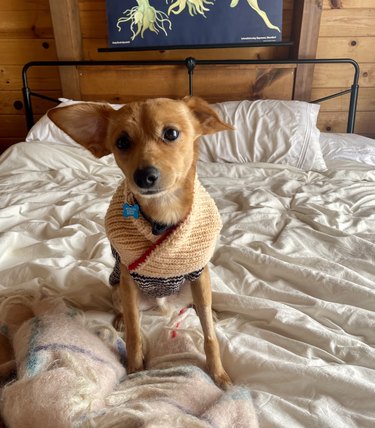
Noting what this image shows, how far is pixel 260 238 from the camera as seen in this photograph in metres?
1.43

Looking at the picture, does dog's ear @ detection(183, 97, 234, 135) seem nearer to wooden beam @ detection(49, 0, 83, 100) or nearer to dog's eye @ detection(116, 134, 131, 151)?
dog's eye @ detection(116, 134, 131, 151)

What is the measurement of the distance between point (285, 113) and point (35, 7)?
169 cm

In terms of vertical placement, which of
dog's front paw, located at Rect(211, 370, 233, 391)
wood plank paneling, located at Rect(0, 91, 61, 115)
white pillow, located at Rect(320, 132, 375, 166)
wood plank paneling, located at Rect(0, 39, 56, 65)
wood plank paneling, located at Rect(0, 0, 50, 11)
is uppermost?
wood plank paneling, located at Rect(0, 0, 50, 11)

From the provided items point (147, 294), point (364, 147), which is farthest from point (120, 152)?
point (364, 147)

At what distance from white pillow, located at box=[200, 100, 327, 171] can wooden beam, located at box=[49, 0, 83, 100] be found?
100 centimetres

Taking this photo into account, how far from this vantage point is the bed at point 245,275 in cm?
73

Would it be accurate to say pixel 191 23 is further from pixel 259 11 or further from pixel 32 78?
pixel 32 78

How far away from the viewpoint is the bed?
73 centimetres

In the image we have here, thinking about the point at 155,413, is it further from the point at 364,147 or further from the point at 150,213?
the point at 364,147

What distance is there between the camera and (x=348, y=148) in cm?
223

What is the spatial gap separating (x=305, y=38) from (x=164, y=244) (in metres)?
2.02

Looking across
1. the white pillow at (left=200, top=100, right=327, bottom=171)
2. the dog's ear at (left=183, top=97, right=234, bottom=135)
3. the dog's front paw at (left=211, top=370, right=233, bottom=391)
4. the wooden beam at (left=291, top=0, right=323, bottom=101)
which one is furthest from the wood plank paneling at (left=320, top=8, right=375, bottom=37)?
the dog's front paw at (left=211, top=370, right=233, bottom=391)

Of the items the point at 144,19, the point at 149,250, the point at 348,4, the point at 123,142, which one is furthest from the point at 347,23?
→ the point at 149,250

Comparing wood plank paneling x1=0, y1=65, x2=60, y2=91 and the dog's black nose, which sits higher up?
the dog's black nose
